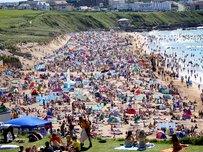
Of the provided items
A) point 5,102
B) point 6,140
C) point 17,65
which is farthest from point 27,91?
point 6,140

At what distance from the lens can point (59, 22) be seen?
137 m

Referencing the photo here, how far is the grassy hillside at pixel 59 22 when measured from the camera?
93.5 meters

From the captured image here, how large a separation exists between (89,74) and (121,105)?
1673 cm

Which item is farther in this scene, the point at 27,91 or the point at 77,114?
the point at 27,91

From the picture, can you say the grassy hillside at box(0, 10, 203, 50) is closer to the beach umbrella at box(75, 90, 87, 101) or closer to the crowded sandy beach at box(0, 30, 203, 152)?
the crowded sandy beach at box(0, 30, 203, 152)

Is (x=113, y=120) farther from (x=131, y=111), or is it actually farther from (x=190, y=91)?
(x=190, y=91)

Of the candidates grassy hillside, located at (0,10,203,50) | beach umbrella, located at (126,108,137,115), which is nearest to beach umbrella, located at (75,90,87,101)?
beach umbrella, located at (126,108,137,115)

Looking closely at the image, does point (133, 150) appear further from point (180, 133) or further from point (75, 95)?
point (75, 95)

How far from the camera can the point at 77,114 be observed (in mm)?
31078

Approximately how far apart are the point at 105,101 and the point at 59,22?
10288cm

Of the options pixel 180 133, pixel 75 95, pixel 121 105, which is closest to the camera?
pixel 180 133

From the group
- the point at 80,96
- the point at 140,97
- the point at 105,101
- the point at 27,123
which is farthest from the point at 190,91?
the point at 27,123

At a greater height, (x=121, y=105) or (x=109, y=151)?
(x=109, y=151)

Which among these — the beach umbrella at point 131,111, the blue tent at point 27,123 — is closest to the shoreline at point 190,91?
the beach umbrella at point 131,111
